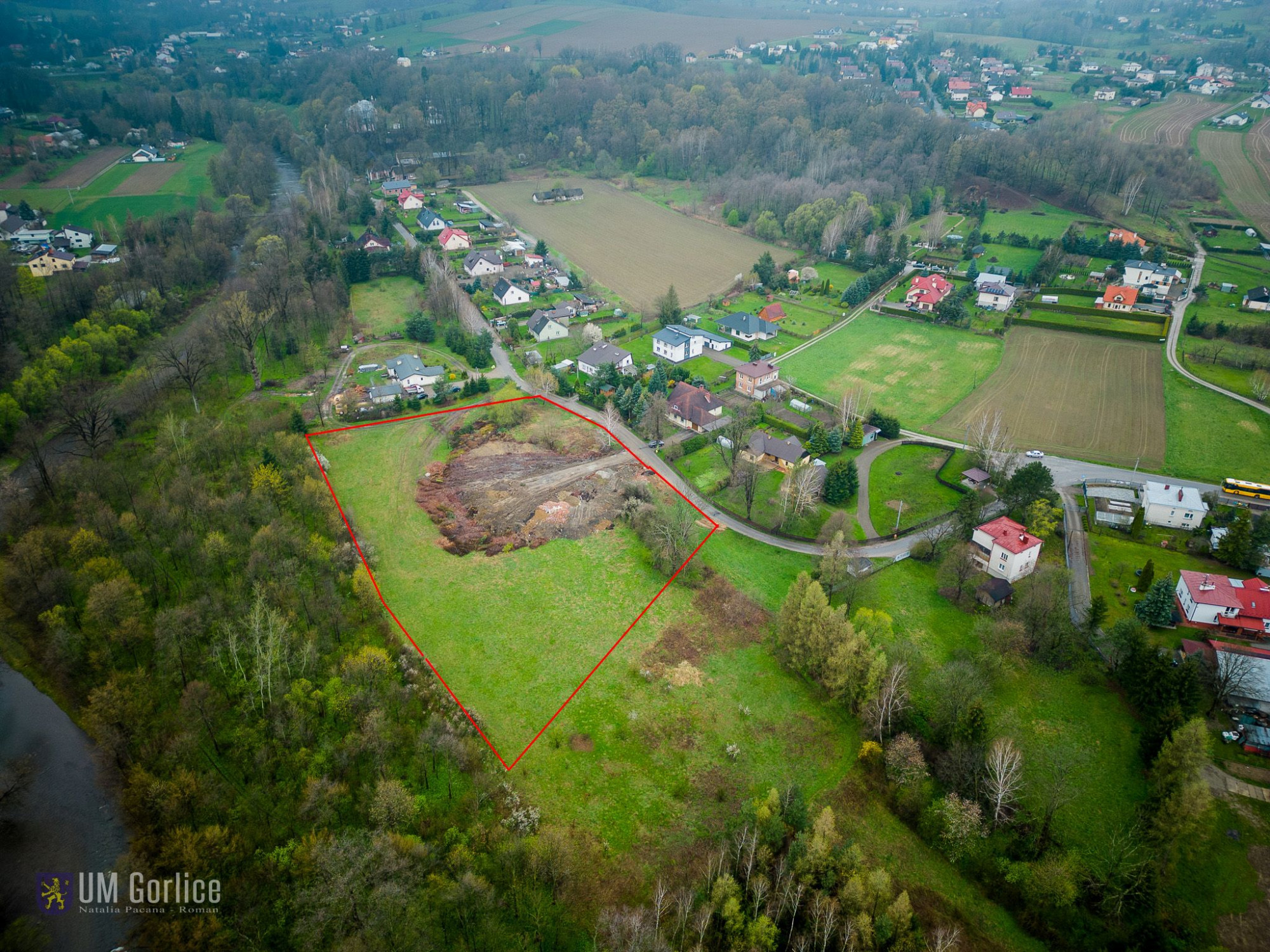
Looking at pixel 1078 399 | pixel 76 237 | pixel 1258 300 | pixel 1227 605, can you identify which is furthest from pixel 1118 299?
pixel 76 237

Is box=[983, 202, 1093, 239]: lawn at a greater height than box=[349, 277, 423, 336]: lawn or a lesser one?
greater

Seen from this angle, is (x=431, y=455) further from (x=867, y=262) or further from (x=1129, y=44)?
(x=1129, y=44)

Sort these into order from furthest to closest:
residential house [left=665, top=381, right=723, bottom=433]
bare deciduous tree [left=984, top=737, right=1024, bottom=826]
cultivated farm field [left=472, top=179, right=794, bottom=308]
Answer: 1. cultivated farm field [left=472, top=179, right=794, bottom=308]
2. residential house [left=665, top=381, right=723, bottom=433]
3. bare deciduous tree [left=984, top=737, right=1024, bottom=826]

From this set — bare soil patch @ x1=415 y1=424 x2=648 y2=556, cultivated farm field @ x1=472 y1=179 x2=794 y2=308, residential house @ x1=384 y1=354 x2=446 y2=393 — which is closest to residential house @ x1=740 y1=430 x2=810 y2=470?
bare soil patch @ x1=415 y1=424 x2=648 y2=556

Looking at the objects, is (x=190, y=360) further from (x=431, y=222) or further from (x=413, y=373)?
(x=431, y=222)

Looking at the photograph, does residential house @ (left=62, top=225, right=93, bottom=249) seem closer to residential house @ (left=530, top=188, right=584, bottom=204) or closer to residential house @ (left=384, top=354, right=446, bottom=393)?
residential house @ (left=384, top=354, right=446, bottom=393)

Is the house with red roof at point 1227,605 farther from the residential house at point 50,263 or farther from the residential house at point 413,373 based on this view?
the residential house at point 50,263

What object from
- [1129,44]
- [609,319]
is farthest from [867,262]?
[1129,44]
